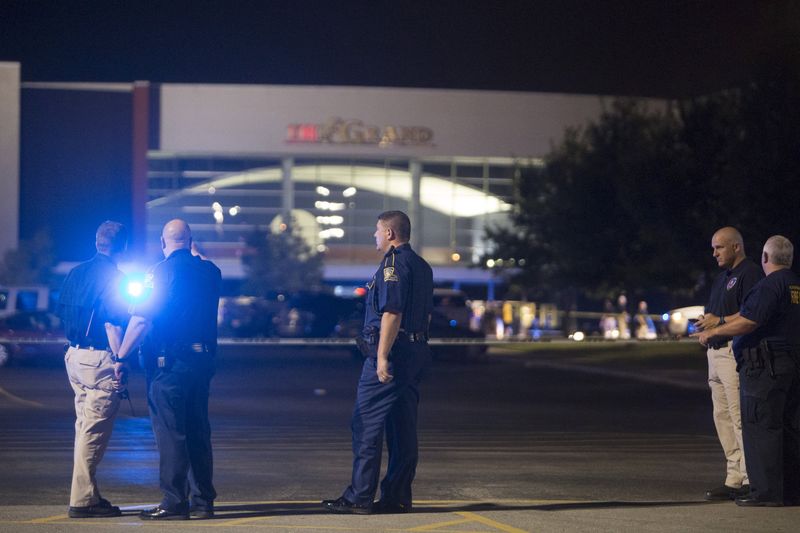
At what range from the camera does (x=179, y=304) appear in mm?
8250

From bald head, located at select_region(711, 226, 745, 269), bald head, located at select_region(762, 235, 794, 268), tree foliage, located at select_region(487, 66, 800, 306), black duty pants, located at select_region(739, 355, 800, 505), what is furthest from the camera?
tree foliage, located at select_region(487, 66, 800, 306)

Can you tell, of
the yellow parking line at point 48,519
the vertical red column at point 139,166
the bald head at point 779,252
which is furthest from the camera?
the vertical red column at point 139,166

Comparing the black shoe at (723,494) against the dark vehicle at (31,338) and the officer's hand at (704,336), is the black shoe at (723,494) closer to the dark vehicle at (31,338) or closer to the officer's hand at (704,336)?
the officer's hand at (704,336)

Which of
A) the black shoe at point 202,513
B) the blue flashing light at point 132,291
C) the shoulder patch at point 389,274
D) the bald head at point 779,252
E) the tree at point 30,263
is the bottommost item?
the black shoe at point 202,513

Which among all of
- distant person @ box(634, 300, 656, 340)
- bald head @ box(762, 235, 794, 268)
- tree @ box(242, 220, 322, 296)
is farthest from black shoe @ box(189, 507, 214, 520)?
tree @ box(242, 220, 322, 296)

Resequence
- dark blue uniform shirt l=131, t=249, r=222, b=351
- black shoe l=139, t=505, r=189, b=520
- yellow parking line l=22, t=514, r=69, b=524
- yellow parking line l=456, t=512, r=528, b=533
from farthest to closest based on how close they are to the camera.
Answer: dark blue uniform shirt l=131, t=249, r=222, b=351
black shoe l=139, t=505, r=189, b=520
yellow parking line l=22, t=514, r=69, b=524
yellow parking line l=456, t=512, r=528, b=533

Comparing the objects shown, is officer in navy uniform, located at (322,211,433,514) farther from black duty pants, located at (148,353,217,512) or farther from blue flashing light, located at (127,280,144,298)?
blue flashing light, located at (127,280,144,298)

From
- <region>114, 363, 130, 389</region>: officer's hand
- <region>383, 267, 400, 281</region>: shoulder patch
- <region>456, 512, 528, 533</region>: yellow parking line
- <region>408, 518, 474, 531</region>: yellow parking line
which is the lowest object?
<region>456, 512, 528, 533</region>: yellow parking line

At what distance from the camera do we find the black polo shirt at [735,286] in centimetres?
917

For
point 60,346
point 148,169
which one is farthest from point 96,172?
point 60,346

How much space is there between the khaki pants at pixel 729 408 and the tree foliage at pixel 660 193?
59.1 ft

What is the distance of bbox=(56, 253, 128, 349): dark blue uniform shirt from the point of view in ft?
27.1

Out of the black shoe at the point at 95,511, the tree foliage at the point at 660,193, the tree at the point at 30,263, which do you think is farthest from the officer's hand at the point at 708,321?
the tree at the point at 30,263

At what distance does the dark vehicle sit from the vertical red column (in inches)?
1589
